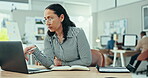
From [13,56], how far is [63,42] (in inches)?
27.4

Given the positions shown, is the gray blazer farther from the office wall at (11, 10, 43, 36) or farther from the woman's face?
the office wall at (11, 10, 43, 36)

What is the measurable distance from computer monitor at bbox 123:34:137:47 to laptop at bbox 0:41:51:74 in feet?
18.0

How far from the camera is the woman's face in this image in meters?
1.89

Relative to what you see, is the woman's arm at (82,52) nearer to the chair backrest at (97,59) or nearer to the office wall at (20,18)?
the chair backrest at (97,59)

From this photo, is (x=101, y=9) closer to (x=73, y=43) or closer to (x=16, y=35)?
(x=16, y=35)

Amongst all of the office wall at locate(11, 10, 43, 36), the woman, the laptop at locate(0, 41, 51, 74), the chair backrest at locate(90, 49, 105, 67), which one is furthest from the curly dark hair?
the office wall at locate(11, 10, 43, 36)

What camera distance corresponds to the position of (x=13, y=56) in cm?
144

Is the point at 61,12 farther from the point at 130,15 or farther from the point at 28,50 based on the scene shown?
the point at 130,15

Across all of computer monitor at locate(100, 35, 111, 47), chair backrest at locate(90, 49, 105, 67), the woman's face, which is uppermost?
the woman's face

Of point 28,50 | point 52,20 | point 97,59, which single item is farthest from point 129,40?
point 28,50

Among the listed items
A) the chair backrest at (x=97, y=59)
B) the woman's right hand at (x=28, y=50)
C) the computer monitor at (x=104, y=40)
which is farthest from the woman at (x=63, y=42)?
the computer monitor at (x=104, y=40)

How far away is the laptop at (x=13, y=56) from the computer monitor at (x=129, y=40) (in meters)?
5.49

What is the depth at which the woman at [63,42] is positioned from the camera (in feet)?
6.39

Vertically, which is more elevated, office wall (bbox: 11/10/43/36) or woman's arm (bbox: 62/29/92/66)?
office wall (bbox: 11/10/43/36)
